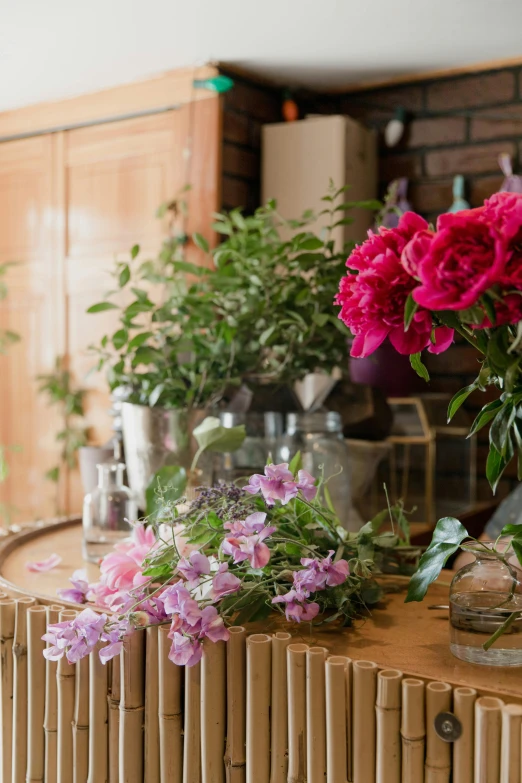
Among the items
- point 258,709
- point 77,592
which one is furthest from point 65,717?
point 258,709

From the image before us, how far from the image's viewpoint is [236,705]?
2.54 feet

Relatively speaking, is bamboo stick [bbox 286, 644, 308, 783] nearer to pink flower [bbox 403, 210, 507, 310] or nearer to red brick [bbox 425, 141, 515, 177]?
pink flower [bbox 403, 210, 507, 310]

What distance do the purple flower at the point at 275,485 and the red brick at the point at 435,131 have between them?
2143 mm

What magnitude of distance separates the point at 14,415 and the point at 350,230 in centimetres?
147

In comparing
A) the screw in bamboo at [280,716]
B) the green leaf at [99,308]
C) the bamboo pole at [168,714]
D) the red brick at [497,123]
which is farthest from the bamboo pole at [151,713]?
the red brick at [497,123]

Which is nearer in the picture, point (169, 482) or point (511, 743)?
point (511, 743)

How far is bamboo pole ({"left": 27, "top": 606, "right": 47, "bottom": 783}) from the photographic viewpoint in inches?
35.1

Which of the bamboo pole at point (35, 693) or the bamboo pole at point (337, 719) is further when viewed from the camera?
the bamboo pole at point (35, 693)

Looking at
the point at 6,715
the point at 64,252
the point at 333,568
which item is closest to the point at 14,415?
the point at 64,252

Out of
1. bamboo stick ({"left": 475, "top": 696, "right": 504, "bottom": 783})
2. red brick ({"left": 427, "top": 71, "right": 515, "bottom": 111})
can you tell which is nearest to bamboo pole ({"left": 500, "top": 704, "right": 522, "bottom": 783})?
bamboo stick ({"left": 475, "top": 696, "right": 504, "bottom": 783})

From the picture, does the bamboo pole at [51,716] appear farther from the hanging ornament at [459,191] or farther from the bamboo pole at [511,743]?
the hanging ornament at [459,191]

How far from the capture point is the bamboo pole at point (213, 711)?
77cm

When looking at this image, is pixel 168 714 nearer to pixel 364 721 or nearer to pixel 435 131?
pixel 364 721

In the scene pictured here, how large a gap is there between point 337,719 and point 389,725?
47 mm
